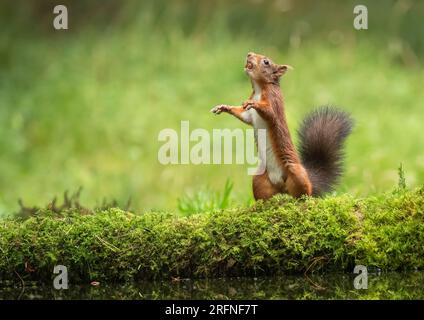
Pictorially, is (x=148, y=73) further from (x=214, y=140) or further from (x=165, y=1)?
(x=214, y=140)

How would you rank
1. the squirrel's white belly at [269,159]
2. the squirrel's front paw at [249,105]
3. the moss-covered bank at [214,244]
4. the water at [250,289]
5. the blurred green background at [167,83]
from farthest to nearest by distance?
the blurred green background at [167,83] < the squirrel's white belly at [269,159] < the squirrel's front paw at [249,105] < the moss-covered bank at [214,244] < the water at [250,289]

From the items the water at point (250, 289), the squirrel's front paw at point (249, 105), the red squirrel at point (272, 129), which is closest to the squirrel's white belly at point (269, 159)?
the red squirrel at point (272, 129)

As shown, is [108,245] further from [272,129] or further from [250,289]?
[272,129]

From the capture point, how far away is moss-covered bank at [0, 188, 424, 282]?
5184 millimetres

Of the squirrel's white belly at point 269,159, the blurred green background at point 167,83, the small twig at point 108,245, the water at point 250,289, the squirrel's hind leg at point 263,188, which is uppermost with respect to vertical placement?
the blurred green background at point 167,83

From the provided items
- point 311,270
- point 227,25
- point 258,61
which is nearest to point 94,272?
point 311,270

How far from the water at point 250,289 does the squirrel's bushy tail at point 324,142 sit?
110 cm

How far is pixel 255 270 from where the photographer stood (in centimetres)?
518

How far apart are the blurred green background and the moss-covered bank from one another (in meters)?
3.65

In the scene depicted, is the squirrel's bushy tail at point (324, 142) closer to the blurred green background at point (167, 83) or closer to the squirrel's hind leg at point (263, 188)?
the squirrel's hind leg at point (263, 188)

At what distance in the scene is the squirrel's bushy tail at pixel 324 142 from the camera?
6125 mm

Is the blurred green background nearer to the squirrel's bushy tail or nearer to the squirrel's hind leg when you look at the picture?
the squirrel's bushy tail

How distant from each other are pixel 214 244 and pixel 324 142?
50.9 inches

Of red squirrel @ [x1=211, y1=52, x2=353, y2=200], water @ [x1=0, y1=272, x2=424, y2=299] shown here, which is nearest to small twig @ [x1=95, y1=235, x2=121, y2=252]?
water @ [x1=0, y1=272, x2=424, y2=299]
